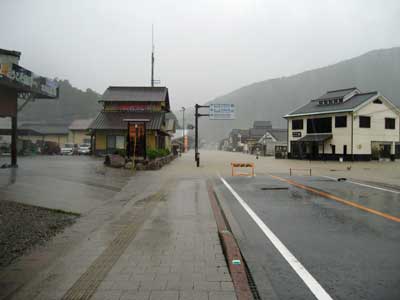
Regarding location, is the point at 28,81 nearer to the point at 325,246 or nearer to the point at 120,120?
the point at 325,246

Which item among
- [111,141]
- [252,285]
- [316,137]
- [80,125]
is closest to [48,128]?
[80,125]

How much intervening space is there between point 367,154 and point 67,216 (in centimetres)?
3899

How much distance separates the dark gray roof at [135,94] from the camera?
35.1 metres

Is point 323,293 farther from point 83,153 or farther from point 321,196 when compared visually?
point 83,153

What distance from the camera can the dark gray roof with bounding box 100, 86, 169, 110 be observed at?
3509 centimetres

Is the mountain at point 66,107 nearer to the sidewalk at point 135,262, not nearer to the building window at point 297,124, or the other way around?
the building window at point 297,124

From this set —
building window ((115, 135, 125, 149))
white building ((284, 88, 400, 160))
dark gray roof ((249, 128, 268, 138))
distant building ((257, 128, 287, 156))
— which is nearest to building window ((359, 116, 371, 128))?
white building ((284, 88, 400, 160))

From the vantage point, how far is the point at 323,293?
348 cm

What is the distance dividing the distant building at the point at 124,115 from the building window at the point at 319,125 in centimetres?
2065

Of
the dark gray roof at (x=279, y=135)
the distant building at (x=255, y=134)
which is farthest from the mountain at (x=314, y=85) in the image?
the dark gray roof at (x=279, y=135)

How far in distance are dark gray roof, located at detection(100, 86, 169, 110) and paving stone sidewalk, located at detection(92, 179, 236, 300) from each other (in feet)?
97.6

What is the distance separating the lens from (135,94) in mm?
36344

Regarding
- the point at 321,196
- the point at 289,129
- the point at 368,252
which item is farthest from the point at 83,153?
the point at 368,252

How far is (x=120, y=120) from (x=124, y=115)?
127cm
